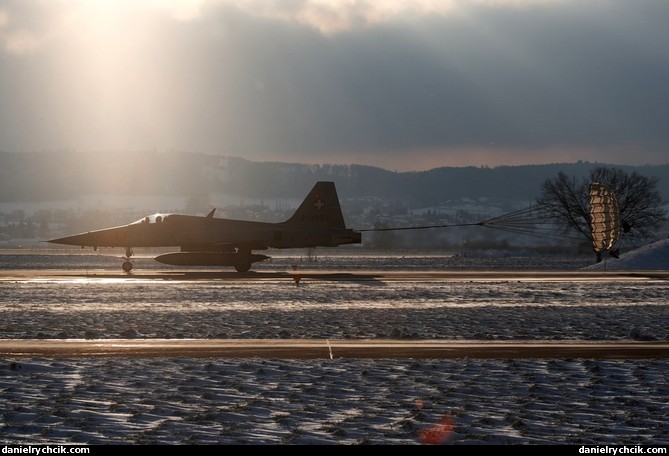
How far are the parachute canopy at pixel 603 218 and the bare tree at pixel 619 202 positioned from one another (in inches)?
2223

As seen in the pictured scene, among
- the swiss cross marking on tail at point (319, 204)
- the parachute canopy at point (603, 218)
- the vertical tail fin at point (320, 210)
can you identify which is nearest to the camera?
the parachute canopy at point (603, 218)

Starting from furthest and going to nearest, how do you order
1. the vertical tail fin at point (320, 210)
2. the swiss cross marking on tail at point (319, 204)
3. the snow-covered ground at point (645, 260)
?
the snow-covered ground at point (645, 260) → the swiss cross marking on tail at point (319, 204) → the vertical tail fin at point (320, 210)

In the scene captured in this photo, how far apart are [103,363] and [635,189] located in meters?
96.9

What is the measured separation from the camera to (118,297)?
32469 millimetres

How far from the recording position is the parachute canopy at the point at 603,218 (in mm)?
41719

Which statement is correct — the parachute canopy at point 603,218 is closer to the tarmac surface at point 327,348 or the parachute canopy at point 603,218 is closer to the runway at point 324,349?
the tarmac surface at point 327,348

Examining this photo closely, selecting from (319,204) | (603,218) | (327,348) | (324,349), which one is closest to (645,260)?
(603,218)

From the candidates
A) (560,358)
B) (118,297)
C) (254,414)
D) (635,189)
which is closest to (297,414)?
(254,414)

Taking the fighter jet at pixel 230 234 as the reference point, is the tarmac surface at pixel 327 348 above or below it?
below

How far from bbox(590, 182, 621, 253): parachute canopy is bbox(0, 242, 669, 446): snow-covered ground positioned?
13863mm

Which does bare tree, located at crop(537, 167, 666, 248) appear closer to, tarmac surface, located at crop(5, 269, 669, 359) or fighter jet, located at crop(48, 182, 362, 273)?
fighter jet, located at crop(48, 182, 362, 273)

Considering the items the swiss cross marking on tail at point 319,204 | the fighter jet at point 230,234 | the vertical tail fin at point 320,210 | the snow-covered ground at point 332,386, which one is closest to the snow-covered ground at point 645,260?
the vertical tail fin at point 320,210
